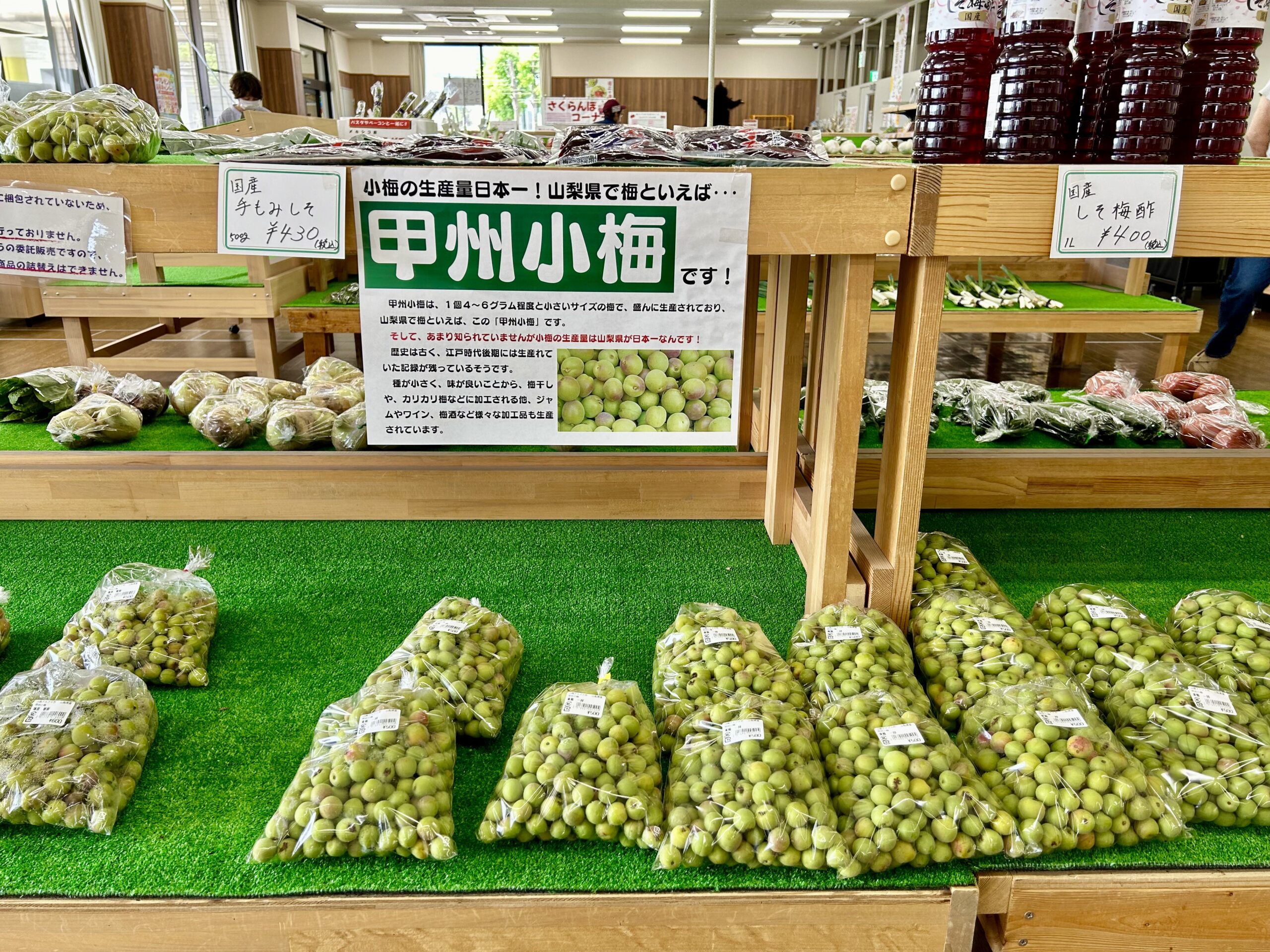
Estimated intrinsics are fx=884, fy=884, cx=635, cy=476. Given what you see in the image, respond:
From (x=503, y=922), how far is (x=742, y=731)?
1.25 ft

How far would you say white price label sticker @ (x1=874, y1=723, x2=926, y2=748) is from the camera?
1.19m

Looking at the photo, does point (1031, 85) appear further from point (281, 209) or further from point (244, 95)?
point (244, 95)

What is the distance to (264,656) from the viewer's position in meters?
1.59

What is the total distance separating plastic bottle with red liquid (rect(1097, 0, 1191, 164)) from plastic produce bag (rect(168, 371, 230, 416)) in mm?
2203

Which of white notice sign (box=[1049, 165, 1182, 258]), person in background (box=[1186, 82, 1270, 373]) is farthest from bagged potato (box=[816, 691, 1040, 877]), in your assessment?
person in background (box=[1186, 82, 1270, 373])

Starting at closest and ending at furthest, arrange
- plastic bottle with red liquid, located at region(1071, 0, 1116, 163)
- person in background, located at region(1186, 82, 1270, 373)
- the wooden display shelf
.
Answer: the wooden display shelf → plastic bottle with red liquid, located at region(1071, 0, 1116, 163) → person in background, located at region(1186, 82, 1270, 373)

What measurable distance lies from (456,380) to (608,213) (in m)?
0.36

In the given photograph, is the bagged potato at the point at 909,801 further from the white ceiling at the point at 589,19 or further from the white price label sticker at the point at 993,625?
the white ceiling at the point at 589,19

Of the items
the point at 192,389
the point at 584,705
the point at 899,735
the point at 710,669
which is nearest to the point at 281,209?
the point at 584,705

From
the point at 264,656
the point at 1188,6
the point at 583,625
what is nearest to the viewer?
the point at 1188,6

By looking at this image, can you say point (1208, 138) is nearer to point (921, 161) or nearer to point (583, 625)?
point (921, 161)

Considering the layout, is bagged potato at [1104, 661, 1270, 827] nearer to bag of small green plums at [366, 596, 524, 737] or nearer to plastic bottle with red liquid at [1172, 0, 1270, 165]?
plastic bottle with red liquid at [1172, 0, 1270, 165]

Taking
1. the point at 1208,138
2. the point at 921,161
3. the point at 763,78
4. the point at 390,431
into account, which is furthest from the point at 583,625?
the point at 763,78

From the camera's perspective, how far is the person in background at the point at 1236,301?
15.6 ft
